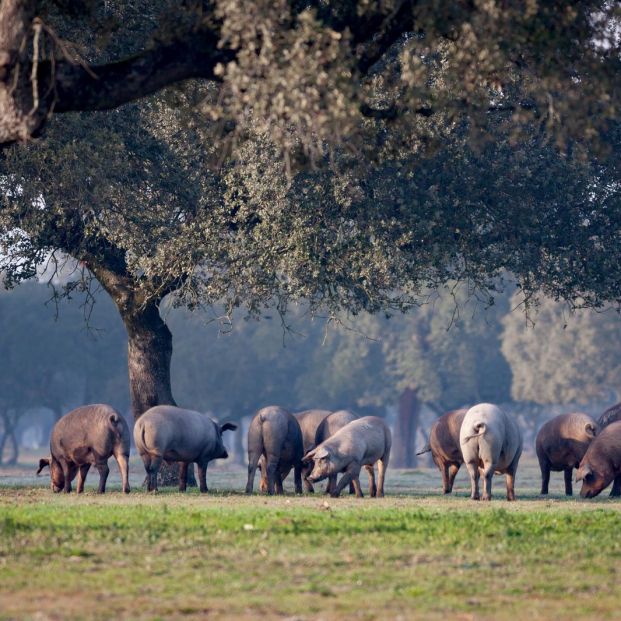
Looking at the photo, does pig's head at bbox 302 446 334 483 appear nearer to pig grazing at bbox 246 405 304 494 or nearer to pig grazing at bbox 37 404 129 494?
pig grazing at bbox 246 405 304 494

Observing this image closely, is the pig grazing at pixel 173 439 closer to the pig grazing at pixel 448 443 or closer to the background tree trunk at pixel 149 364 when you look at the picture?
the background tree trunk at pixel 149 364

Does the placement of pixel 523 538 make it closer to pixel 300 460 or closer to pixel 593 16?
pixel 593 16

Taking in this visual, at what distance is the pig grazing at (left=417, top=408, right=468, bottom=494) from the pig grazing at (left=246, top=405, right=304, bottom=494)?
3916mm

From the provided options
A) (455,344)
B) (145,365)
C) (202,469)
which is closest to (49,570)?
(202,469)

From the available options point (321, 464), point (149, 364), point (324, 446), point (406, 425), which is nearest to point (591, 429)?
point (324, 446)

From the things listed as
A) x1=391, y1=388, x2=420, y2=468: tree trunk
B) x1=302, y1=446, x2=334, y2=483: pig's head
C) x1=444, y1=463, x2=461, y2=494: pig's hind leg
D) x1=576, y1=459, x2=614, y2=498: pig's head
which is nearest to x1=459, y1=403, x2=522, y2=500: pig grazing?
x1=576, y1=459, x2=614, y2=498: pig's head

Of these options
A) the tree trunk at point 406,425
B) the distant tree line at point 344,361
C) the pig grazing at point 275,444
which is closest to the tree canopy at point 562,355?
the distant tree line at point 344,361

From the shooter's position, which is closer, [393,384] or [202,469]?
[202,469]

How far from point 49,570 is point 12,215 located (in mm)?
19097

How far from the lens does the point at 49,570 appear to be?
40.7ft

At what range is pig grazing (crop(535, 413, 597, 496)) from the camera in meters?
32.0

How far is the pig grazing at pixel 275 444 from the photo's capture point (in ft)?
99.2

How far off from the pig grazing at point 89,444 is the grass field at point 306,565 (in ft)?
32.2

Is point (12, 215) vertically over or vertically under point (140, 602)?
over
